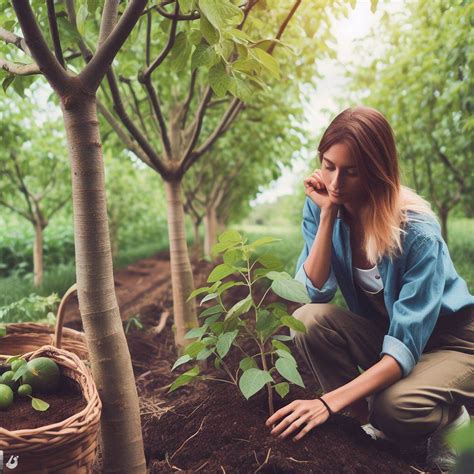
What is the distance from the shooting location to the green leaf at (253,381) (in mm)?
1514

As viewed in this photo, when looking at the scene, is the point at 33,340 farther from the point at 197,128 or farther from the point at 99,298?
the point at 197,128

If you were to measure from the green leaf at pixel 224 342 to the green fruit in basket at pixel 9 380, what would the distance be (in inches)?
26.9

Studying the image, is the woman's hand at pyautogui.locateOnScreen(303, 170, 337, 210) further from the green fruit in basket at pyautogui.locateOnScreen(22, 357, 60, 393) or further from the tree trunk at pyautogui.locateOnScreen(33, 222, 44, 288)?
the tree trunk at pyautogui.locateOnScreen(33, 222, 44, 288)

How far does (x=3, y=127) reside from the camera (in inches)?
177

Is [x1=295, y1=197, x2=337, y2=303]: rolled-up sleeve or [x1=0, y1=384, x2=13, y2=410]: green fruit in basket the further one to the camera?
[x1=295, y1=197, x2=337, y2=303]: rolled-up sleeve

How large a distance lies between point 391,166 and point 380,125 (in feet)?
0.53

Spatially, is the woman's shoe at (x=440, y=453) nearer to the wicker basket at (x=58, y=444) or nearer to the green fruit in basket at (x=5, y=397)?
the wicker basket at (x=58, y=444)

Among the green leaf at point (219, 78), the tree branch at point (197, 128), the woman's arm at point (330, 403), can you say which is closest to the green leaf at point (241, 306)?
the woman's arm at point (330, 403)

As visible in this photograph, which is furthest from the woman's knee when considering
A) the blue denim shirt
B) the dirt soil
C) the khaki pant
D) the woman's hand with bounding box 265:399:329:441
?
the woman's hand with bounding box 265:399:329:441

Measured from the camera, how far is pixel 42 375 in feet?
5.16

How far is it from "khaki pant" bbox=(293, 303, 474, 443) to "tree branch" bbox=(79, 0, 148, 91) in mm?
1315

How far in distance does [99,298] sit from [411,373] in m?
1.16

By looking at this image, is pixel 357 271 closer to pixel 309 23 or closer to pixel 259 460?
pixel 259 460

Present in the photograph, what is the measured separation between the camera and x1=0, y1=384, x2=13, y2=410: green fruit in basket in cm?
147
